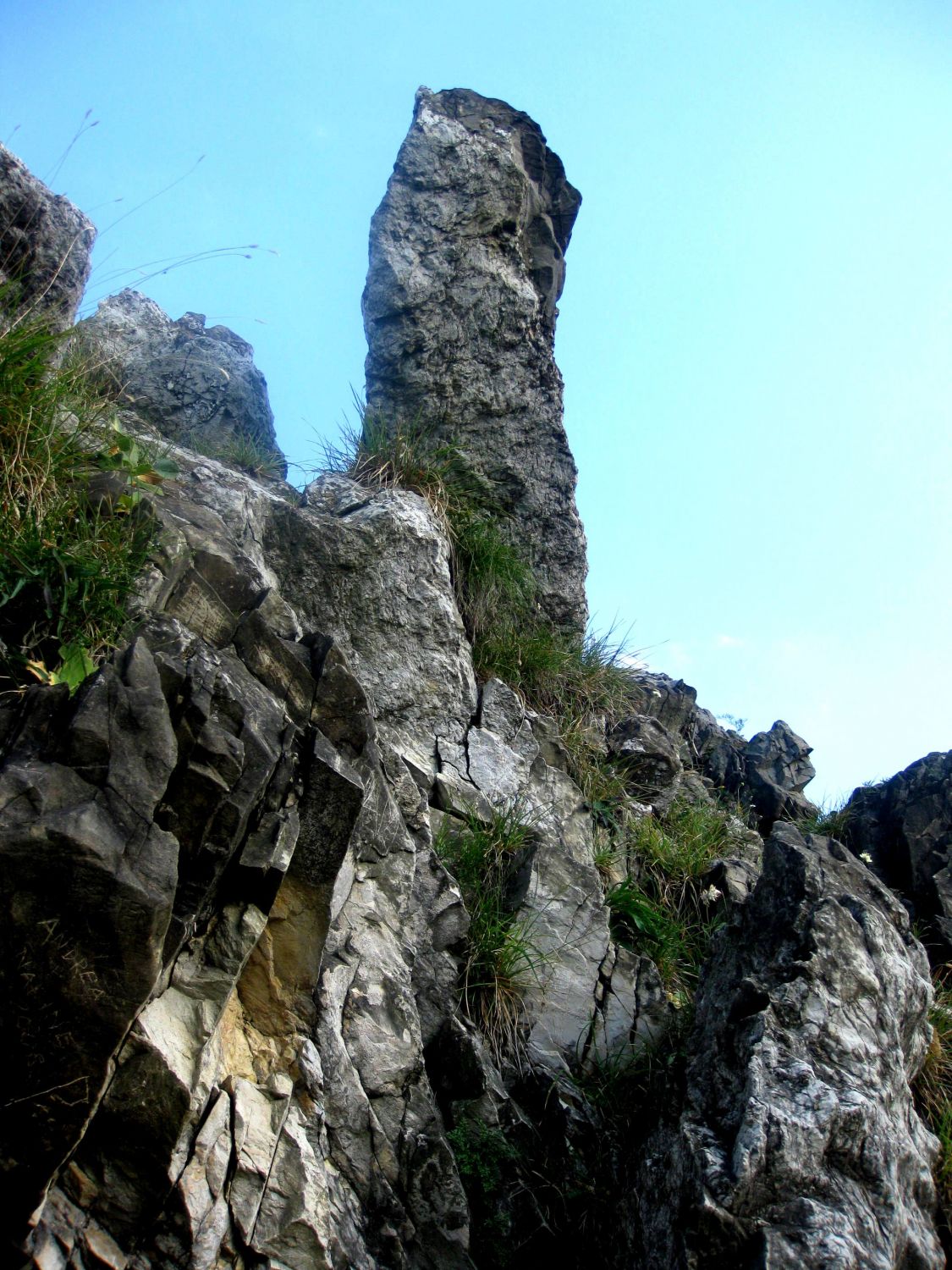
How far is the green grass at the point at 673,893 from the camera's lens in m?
6.03

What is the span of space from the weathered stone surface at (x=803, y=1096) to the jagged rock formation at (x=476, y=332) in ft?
14.3

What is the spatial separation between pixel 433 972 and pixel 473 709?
7.49 ft

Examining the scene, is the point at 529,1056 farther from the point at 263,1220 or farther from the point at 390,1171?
the point at 263,1220

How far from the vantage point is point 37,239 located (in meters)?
5.94

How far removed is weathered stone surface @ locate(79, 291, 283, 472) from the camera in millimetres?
8086

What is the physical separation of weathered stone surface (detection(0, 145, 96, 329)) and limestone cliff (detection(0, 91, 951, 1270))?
0.09 m

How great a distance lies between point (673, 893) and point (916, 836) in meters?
1.99

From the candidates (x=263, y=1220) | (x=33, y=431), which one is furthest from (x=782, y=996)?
(x=33, y=431)

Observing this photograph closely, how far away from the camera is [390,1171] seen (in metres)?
4.07

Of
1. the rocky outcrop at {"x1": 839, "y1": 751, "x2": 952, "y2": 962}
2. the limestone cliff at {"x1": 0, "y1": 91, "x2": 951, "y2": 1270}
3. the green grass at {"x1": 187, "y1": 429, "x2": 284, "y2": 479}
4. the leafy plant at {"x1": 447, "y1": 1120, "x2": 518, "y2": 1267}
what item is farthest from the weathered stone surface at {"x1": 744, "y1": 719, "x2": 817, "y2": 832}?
the green grass at {"x1": 187, "y1": 429, "x2": 284, "y2": 479}

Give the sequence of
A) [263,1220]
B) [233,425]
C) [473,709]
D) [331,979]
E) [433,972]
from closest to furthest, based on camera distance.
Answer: [263,1220]
[331,979]
[433,972]
[473,709]
[233,425]

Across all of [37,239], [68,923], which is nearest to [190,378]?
[37,239]

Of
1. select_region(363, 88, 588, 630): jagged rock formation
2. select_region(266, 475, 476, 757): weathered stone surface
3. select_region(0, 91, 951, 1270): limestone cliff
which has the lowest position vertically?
select_region(0, 91, 951, 1270): limestone cliff

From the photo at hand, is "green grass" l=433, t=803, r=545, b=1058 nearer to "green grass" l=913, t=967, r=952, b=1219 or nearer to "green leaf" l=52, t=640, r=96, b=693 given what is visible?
"green grass" l=913, t=967, r=952, b=1219
